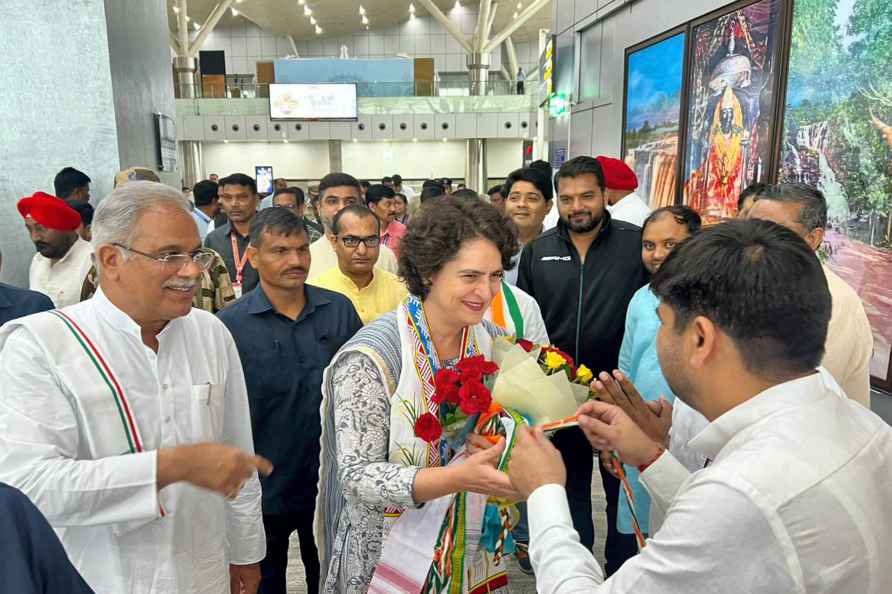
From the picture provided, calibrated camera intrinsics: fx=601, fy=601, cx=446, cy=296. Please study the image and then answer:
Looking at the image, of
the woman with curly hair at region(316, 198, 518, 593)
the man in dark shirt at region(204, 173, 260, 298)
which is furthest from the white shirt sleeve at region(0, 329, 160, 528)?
the man in dark shirt at region(204, 173, 260, 298)

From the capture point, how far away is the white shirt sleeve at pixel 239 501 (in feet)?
5.99

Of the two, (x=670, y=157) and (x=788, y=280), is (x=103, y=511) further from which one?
(x=670, y=157)

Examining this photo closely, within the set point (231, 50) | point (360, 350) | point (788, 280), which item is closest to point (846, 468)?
point (788, 280)

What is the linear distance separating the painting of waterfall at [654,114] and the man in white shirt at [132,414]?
464cm

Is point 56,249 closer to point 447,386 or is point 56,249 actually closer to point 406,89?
point 447,386

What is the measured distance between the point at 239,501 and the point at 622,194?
3.94 metres

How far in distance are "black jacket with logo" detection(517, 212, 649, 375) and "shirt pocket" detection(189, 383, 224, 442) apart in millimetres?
1910

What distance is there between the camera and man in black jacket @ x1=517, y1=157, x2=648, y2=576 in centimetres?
307

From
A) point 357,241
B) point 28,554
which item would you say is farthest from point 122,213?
point 357,241

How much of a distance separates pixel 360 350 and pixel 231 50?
33.5 m

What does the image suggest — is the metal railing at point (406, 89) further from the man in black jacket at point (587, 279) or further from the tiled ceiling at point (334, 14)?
the man in black jacket at point (587, 279)

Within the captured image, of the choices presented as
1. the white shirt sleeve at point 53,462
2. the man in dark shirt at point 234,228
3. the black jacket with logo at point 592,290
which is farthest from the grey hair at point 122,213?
the man in dark shirt at point 234,228

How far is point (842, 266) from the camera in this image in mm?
3242

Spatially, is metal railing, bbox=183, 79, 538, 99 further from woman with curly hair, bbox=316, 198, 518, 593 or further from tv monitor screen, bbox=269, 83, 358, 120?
woman with curly hair, bbox=316, 198, 518, 593
